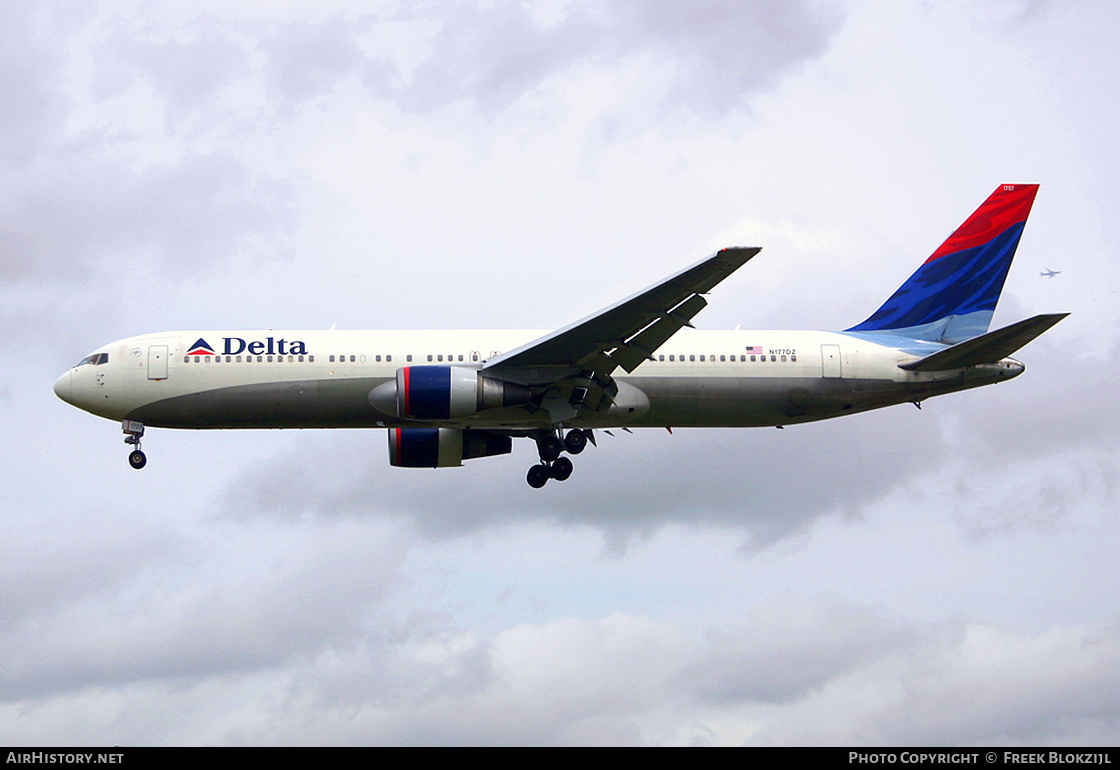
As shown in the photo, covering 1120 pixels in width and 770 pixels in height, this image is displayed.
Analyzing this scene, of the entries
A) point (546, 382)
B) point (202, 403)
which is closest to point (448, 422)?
point (546, 382)

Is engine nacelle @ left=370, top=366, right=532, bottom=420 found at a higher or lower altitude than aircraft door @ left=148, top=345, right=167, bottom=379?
lower

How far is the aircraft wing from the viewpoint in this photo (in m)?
33.8

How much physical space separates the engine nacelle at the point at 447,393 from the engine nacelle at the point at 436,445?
4538 millimetres

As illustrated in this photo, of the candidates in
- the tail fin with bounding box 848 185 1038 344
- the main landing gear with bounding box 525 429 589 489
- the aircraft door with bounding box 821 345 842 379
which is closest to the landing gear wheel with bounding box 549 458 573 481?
the main landing gear with bounding box 525 429 589 489

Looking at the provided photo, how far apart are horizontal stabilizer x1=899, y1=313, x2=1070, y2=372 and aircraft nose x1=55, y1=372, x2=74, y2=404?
23.6 meters

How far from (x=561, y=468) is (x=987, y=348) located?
40.8 ft

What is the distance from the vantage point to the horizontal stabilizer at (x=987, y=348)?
3544 cm

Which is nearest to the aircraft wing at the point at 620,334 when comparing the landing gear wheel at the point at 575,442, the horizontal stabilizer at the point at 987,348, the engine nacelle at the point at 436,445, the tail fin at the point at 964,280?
the landing gear wheel at the point at 575,442

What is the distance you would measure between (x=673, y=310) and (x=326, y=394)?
9.91 meters

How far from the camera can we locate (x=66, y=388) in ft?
130

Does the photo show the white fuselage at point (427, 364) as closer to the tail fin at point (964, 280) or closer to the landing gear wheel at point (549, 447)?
the landing gear wheel at point (549, 447)

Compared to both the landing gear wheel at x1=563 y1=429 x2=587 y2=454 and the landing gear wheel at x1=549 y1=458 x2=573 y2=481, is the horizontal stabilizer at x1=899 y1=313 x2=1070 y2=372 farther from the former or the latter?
the landing gear wheel at x1=549 y1=458 x2=573 y2=481

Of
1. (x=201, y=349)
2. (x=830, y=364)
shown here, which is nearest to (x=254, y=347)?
(x=201, y=349)
